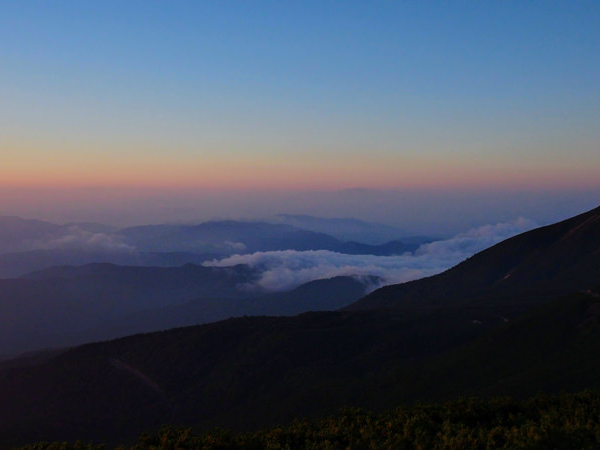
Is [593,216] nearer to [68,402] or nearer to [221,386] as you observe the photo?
[221,386]

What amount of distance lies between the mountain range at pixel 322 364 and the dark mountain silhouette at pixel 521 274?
84 centimetres

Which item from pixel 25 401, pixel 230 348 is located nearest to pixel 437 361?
pixel 230 348

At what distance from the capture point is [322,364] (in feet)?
345

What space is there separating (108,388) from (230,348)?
27.3m

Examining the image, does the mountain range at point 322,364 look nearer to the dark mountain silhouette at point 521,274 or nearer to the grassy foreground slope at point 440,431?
the dark mountain silhouette at point 521,274

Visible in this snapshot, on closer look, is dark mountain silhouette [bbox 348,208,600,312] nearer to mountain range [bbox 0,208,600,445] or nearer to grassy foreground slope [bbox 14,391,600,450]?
mountain range [bbox 0,208,600,445]

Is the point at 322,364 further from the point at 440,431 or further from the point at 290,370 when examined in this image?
the point at 440,431

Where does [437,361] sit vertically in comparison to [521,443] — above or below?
below

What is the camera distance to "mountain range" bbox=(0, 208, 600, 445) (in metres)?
77.4

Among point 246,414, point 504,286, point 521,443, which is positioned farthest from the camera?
point 504,286

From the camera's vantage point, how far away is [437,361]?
8781 centimetres

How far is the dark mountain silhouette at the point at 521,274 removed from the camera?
12775cm

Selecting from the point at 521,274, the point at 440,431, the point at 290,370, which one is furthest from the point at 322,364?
the point at 440,431

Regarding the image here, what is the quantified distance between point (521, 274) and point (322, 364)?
78.2 m
